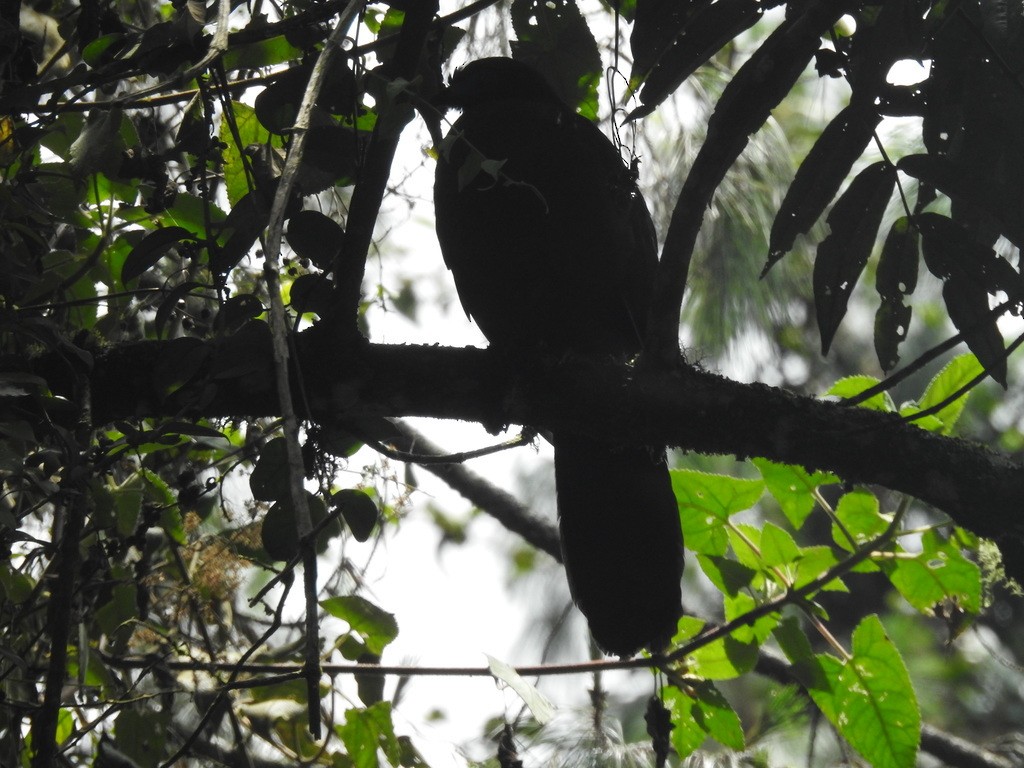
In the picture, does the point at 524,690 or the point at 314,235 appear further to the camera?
the point at 524,690

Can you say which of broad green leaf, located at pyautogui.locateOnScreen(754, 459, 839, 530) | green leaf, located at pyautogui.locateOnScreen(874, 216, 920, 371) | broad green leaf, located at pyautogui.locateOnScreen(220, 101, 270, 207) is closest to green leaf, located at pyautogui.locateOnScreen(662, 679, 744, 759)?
broad green leaf, located at pyautogui.locateOnScreen(754, 459, 839, 530)

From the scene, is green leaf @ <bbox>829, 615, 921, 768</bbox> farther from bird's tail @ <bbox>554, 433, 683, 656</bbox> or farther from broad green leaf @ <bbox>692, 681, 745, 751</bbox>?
bird's tail @ <bbox>554, 433, 683, 656</bbox>

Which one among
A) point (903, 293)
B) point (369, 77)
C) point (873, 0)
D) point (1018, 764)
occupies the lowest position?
point (1018, 764)

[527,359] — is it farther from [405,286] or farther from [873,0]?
[405,286]

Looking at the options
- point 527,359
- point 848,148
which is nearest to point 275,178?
point 527,359

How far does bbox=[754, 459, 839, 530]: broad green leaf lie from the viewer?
2191 millimetres

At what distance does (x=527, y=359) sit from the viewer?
188 cm

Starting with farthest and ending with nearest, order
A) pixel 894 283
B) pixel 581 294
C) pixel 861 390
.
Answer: pixel 581 294, pixel 861 390, pixel 894 283

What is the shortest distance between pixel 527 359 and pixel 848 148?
701 millimetres

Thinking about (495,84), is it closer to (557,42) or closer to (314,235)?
(557,42)

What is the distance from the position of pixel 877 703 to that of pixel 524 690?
0.87 metres

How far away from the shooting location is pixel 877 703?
215 cm

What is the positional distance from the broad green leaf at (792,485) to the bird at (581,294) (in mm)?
278

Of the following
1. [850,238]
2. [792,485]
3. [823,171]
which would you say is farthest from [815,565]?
[823,171]
